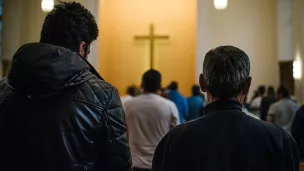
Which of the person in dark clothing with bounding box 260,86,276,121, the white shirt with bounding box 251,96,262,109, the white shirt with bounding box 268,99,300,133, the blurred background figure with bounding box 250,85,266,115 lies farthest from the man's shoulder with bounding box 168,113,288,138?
the white shirt with bounding box 251,96,262,109

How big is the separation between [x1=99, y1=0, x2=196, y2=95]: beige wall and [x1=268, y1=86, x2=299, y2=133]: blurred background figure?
4418mm

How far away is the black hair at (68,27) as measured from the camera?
1690 mm

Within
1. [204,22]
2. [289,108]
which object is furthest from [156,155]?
[204,22]

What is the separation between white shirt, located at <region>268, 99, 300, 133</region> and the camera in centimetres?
582

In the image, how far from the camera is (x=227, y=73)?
1.52 metres

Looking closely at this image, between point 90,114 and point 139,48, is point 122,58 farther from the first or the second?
point 90,114

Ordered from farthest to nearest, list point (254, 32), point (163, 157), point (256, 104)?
point (254, 32) < point (256, 104) < point (163, 157)

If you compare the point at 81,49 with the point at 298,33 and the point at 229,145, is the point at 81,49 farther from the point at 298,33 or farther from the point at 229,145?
the point at 298,33

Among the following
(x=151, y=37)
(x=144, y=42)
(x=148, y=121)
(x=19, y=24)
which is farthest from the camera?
(x=144, y=42)

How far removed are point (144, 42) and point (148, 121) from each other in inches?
283

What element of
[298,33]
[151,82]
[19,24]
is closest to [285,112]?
[151,82]

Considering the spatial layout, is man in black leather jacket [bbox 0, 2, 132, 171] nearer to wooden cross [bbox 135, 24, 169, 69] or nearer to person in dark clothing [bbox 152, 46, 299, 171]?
person in dark clothing [bbox 152, 46, 299, 171]

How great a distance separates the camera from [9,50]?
6293mm

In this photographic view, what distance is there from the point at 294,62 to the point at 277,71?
670 millimetres
